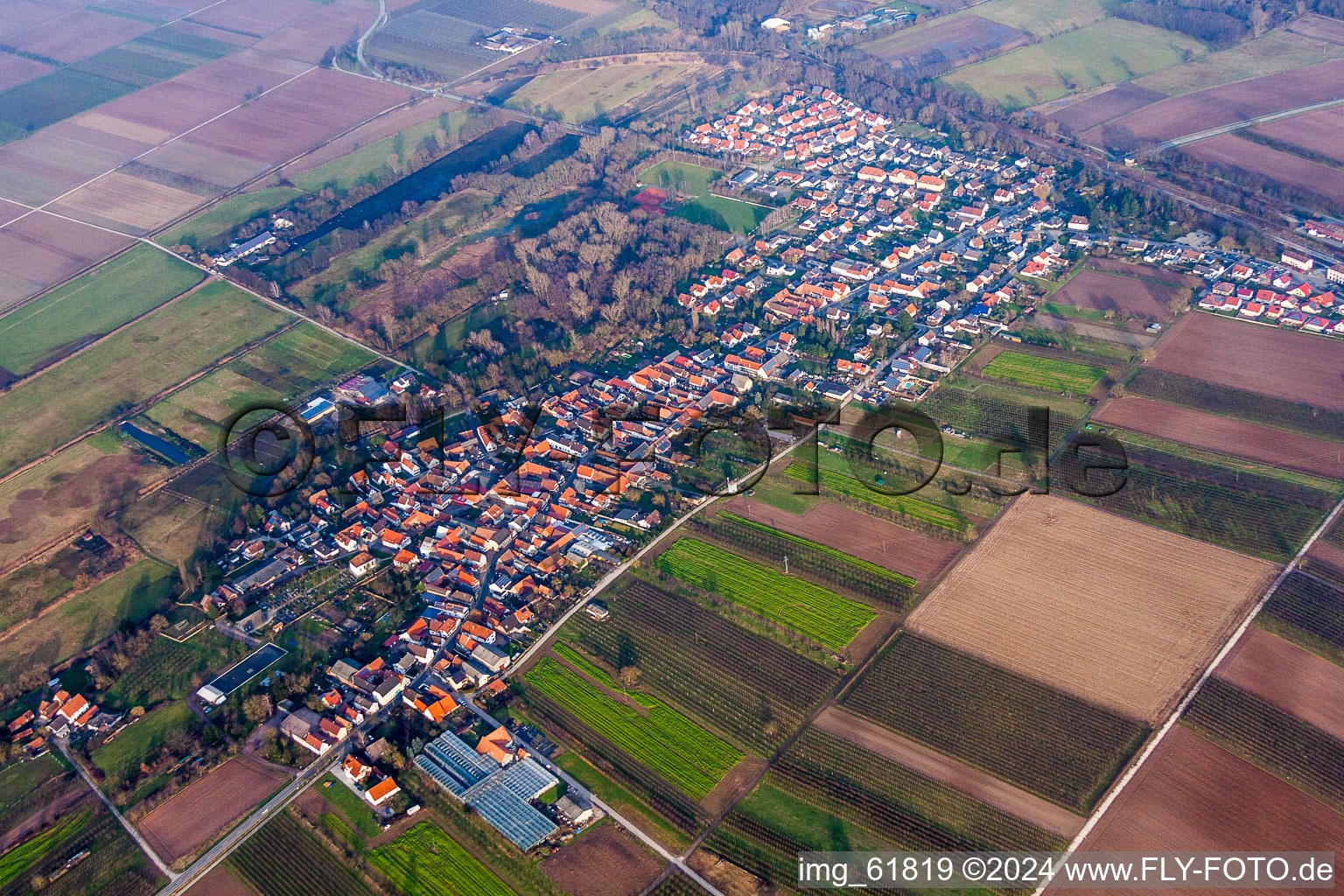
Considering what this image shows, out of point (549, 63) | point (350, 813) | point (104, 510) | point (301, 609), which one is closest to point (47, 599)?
point (104, 510)

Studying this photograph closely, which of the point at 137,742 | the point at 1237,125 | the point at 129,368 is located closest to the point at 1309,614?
the point at 137,742

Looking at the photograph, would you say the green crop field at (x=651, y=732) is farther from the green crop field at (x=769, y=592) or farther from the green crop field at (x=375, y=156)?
the green crop field at (x=375, y=156)

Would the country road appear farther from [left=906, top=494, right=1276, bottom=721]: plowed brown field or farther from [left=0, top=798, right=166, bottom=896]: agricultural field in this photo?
[left=0, top=798, right=166, bottom=896]: agricultural field

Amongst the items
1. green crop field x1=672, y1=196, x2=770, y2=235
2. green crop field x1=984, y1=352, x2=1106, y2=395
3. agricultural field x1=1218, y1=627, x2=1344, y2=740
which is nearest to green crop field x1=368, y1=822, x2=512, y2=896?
agricultural field x1=1218, y1=627, x2=1344, y2=740

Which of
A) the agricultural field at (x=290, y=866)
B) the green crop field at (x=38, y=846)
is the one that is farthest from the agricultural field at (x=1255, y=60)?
the green crop field at (x=38, y=846)

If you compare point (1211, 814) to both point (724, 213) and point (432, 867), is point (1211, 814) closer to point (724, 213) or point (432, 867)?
point (432, 867)

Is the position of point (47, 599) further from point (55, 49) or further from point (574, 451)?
point (55, 49)

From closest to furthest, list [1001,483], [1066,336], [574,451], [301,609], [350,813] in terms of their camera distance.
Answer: [350,813] → [301,609] → [1001,483] → [574,451] → [1066,336]
